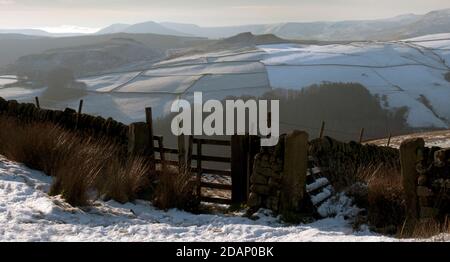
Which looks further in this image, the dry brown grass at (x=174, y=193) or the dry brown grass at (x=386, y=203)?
the dry brown grass at (x=174, y=193)

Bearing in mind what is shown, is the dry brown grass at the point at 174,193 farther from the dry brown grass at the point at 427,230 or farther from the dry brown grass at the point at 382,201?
the dry brown grass at the point at 427,230

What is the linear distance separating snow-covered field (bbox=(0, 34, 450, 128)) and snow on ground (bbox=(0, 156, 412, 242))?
130 feet

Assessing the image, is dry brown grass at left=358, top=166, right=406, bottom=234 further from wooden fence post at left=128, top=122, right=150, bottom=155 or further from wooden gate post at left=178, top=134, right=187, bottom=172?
wooden fence post at left=128, top=122, right=150, bottom=155

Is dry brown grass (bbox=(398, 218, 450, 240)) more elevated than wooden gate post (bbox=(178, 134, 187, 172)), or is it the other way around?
wooden gate post (bbox=(178, 134, 187, 172))

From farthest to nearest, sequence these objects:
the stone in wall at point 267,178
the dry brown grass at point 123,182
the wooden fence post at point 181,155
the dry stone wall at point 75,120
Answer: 1. the dry stone wall at point 75,120
2. the wooden fence post at point 181,155
3. the stone in wall at point 267,178
4. the dry brown grass at point 123,182

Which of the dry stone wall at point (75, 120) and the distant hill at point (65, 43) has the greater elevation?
the distant hill at point (65, 43)

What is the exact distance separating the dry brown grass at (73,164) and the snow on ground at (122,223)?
225mm

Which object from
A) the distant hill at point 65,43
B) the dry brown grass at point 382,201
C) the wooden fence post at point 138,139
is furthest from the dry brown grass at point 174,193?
the distant hill at point 65,43

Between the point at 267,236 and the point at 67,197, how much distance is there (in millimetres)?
2506

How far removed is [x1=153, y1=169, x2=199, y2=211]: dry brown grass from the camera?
7.22m

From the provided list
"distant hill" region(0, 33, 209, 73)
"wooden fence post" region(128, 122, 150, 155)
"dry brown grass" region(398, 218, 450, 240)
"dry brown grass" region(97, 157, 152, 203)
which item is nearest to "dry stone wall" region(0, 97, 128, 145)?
"wooden fence post" region(128, 122, 150, 155)

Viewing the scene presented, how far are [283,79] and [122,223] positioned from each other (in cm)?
4886

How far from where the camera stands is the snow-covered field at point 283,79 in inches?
1941
